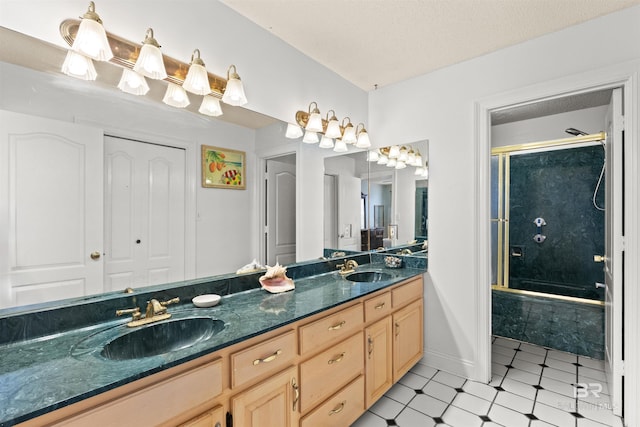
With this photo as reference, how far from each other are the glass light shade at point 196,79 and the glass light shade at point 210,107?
6cm

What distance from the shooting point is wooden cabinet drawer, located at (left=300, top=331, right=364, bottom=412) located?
4.59 ft

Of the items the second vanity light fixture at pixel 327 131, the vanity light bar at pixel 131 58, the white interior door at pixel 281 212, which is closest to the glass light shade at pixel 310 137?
the second vanity light fixture at pixel 327 131

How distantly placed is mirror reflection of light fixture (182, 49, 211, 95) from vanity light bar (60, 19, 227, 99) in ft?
0.15

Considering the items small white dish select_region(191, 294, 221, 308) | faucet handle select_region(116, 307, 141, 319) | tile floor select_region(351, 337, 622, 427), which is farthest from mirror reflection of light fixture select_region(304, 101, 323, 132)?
tile floor select_region(351, 337, 622, 427)

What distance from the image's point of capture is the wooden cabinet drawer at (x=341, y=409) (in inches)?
56.8

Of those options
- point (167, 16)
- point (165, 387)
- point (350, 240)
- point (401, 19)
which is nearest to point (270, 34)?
point (167, 16)

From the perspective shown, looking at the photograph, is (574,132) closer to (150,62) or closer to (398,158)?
(398,158)

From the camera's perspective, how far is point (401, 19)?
6.02ft

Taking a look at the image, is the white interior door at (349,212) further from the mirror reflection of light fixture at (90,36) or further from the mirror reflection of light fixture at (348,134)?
the mirror reflection of light fixture at (90,36)

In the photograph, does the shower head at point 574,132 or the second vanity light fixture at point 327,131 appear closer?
the second vanity light fixture at point 327,131

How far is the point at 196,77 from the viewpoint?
1522 millimetres

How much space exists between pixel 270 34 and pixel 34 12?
3.97 ft

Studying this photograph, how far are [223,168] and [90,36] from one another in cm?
76

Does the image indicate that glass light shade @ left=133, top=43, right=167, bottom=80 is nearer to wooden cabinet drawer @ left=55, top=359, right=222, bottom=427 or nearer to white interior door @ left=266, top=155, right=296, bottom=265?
white interior door @ left=266, top=155, right=296, bottom=265
